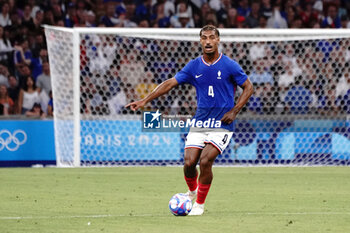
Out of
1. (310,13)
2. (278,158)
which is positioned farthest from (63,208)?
(310,13)

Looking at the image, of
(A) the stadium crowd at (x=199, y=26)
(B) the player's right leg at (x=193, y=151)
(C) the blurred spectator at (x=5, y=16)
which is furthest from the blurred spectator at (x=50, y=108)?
(B) the player's right leg at (x=193, y=151)

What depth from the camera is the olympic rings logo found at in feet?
47.5

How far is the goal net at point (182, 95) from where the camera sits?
578 inches

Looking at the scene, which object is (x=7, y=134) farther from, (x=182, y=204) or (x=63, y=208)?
(x=182, y=204)

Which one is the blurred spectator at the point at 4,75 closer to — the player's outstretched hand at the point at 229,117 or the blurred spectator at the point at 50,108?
the blurred spectator at the point at 50,108

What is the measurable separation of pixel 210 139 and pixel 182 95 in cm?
749

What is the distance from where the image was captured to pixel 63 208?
333 inches

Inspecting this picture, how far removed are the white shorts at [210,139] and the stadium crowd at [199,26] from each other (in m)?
7.12

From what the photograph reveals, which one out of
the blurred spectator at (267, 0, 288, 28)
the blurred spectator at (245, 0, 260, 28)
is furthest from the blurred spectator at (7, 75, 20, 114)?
the blurred spectator at (267, 0, 288, 28)

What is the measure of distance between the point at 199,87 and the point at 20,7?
11842 mm

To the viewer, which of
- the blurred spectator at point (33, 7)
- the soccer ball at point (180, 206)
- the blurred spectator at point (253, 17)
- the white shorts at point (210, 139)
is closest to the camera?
the soccer ball at point (180, 206)

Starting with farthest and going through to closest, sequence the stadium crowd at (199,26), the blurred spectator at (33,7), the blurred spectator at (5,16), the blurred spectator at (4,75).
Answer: the blurred spectator at (33,7), the blurred spectator at (5,16), the blurred spectator at (4,75), the stadium crowd at (199,26)

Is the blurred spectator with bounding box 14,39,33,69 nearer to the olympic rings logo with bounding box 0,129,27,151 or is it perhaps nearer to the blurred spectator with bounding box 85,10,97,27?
the blurred spectator with bounding box 85,10,97,27

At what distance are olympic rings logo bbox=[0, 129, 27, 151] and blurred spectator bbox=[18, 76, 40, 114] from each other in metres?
1.12
